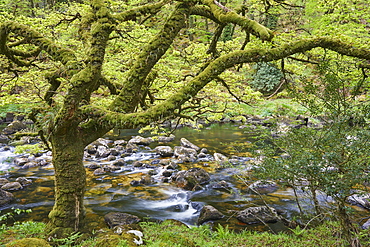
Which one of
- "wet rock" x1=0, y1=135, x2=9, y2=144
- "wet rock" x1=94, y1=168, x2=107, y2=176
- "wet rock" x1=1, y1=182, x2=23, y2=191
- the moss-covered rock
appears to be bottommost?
"wet rock" x1=0, y1=135, x2=9, y2=144

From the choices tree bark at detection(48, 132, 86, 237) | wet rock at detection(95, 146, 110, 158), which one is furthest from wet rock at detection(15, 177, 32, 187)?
tree bark at detection(48, 132, 86, 237)

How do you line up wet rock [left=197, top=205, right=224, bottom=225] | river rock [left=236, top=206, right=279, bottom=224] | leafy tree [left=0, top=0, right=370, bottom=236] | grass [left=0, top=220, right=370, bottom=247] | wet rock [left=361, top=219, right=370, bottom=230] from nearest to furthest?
1. leafy tree [left=0, top=0, right=370, bottom=236]
2. grass [left=0, top=220, right=370, bottom=247]
3. wet rock [left=361, top=219, right=370, bottom=230]
4. river rock [left=236, top=206, right=279, bottom=224]
5. wet rock [left=197, top=205, right=224, bottom=225]

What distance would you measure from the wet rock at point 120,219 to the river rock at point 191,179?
3186 millimetres

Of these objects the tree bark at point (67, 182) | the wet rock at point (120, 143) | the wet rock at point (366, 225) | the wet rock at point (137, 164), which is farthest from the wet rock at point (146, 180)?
the wet rock at point (366, 225)

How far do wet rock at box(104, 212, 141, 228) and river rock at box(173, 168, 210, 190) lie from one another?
3.19 m

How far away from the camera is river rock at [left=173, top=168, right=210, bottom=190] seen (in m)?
10.2

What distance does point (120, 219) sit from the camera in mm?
7184

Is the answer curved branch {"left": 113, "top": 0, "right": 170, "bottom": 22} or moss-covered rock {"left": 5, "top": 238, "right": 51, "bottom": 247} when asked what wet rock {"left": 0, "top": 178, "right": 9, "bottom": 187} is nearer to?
moss-covered rock {"left": 5, "top": 238, "right": 51, "bottom": 247}

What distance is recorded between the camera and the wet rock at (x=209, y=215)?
7547 millimetres

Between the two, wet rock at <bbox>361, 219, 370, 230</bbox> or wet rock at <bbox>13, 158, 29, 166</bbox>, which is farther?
Result: wet rock at <bbox>13, 158, 29, 166</bbox>

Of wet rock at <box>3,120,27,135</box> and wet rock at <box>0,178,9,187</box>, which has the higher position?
wet rock at <box>0,178,9,187</box>

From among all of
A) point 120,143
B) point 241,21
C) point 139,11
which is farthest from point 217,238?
point 120,143

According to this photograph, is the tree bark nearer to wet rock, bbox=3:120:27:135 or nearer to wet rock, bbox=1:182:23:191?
wet rock, bbox=1:182:23:191

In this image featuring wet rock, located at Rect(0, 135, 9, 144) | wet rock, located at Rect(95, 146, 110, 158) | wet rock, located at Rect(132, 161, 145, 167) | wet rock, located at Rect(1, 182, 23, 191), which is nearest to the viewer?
wet rock, located at Rect(1, 182, 23, 191)
